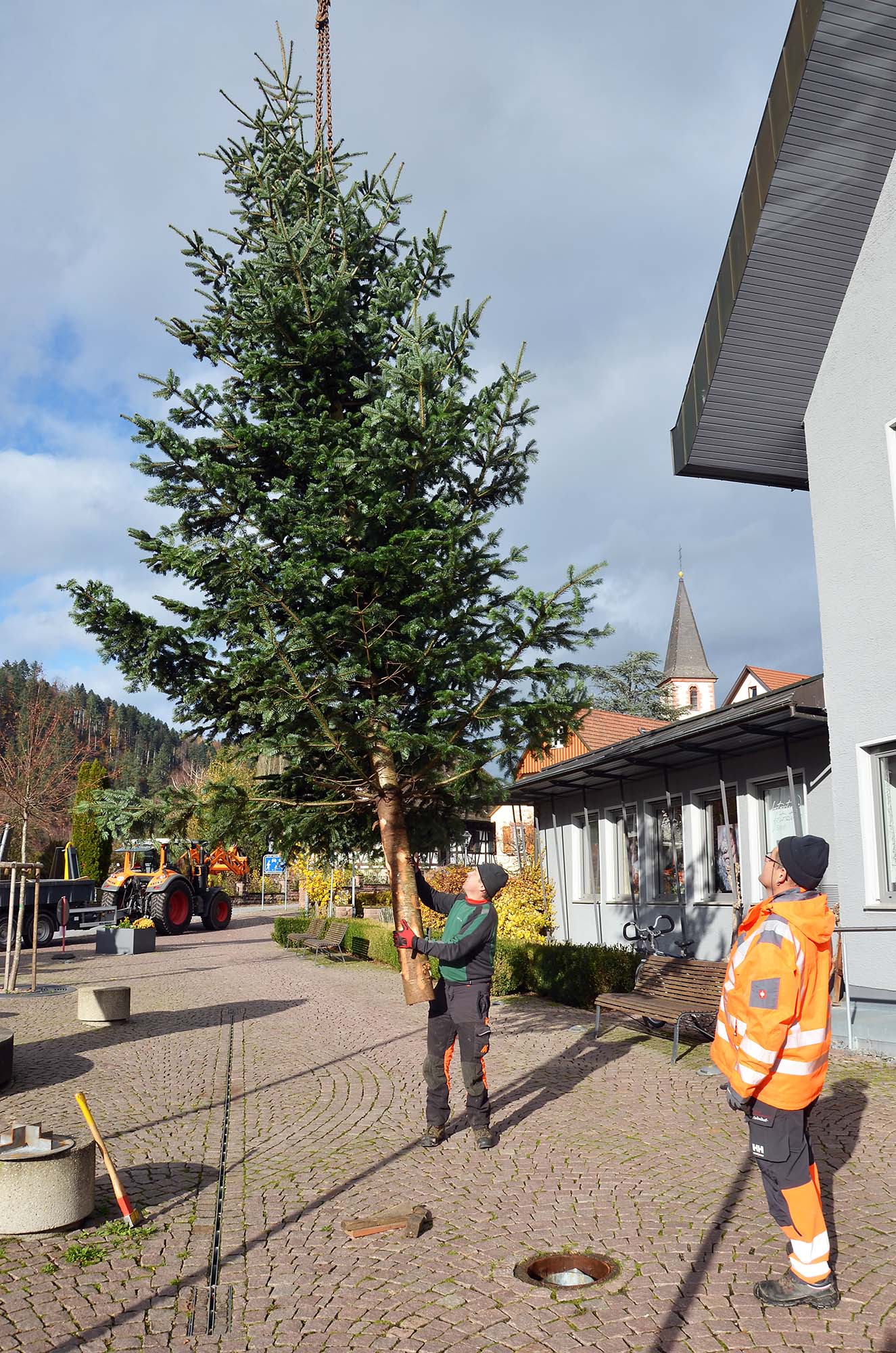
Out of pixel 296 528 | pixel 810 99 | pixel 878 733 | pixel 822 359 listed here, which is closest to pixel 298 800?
pixel 296 528

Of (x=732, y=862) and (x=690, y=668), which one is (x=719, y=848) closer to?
(x=732, y=862)

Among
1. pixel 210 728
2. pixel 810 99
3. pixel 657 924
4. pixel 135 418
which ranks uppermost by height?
pixel 810 99

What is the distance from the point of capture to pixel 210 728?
853 centimetres

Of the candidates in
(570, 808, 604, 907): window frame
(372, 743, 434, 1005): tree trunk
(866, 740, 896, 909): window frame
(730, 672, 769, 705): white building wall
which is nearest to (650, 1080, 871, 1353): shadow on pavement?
(866, 740, 896, 909): window frame

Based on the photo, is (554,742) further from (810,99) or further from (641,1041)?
(810,99)

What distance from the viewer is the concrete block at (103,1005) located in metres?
12.6

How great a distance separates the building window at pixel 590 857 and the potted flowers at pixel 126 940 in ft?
32.7

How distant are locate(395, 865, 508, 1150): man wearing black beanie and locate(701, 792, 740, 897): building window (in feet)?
25.1

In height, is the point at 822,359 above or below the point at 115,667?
above

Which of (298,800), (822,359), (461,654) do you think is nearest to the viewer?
(461,654)

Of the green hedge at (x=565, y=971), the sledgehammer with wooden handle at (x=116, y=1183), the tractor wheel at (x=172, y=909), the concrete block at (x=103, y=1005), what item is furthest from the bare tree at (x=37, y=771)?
the sledgehammer with wooden handle at (x=116, y=1183)

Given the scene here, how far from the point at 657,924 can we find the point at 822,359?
711 centimetres

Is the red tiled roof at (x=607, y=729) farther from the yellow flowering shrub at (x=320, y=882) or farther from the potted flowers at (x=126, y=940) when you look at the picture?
the potted flowers at (x=126, y=940)

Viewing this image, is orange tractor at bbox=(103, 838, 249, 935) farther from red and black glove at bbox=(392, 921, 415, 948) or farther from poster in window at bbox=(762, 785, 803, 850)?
red and black glove at bbox=(392, 921, 415, 948)
